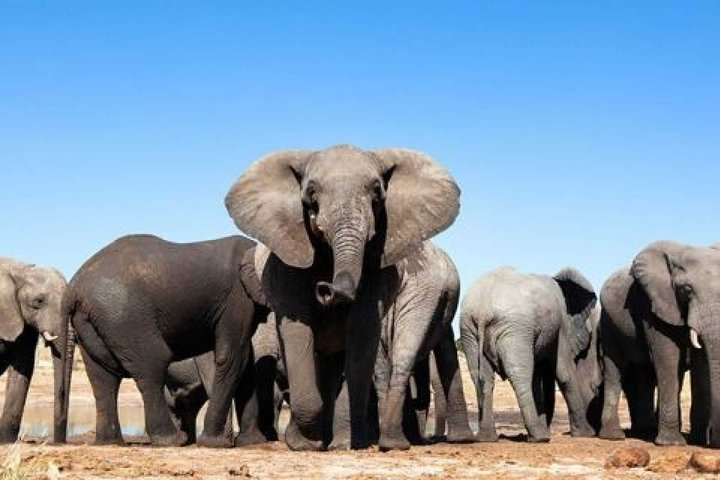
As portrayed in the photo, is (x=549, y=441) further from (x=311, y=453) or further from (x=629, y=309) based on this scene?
(x=311, y=453)

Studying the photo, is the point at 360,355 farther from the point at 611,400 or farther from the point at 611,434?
the point at 611,400

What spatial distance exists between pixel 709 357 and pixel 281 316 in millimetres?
4905

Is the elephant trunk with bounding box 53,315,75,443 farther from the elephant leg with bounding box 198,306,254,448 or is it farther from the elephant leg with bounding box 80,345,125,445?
the elephant leg with bounding box 198,306,254,448

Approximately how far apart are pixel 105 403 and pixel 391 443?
3.29m

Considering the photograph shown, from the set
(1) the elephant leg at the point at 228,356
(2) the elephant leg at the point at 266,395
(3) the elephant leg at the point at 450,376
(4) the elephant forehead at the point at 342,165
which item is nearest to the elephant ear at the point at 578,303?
(3) the elephant leg at the point at 450,376

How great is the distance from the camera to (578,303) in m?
17.0

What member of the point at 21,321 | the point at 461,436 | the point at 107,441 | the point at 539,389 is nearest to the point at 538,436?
the point at 461,436

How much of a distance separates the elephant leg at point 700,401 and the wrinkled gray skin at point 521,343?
160 cm

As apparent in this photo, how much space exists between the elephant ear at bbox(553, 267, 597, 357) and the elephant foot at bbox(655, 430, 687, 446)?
372cm

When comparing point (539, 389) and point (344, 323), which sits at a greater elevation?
point (344, 323)

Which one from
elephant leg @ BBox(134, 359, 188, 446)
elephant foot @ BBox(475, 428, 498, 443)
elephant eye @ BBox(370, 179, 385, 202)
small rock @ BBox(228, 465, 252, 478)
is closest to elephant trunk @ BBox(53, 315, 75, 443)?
elephant leg @ BBox(134, 359, 188, 446)

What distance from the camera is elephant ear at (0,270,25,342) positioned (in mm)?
14844

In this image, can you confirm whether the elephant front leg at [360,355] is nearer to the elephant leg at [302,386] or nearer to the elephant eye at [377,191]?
the elephant leg at [302,386]

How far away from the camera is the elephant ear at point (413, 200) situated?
32.8 ft
